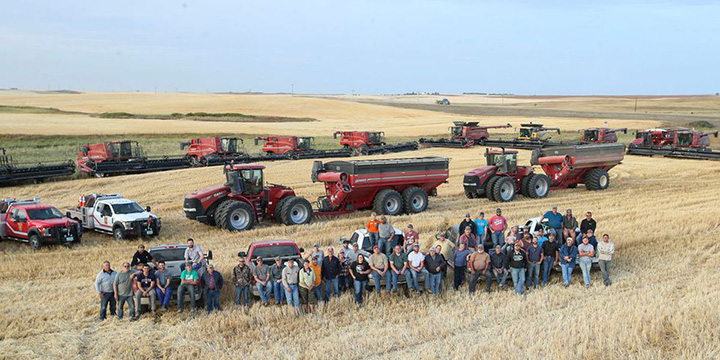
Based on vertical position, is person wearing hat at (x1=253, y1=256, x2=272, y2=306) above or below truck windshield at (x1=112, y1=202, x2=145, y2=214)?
below

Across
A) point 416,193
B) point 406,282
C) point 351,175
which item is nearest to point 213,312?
point 406,282

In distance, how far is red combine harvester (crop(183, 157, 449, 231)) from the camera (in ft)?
65.4

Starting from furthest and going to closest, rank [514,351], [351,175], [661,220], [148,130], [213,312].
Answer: [148,130] < [351,175] < [661,220] < [213,312] < [514,351]

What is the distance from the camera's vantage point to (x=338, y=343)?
35.6 ft

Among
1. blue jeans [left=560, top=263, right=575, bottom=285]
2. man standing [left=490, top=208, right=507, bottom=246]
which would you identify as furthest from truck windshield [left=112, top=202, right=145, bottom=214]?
blue jeans [left=560, top=263, right=575, bottom=285]

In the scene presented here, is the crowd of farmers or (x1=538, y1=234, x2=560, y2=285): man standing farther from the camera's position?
(x1=538, y1=234, x2=560, y2=285): man standing

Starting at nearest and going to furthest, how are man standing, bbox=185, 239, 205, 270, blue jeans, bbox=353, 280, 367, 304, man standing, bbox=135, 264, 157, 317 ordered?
1. man standing, bbox=135, 264, 157, 317
2. blue jeans, bbox=353, 280, 367, 304
3. man standing, bbox=185, 239, 205, 270

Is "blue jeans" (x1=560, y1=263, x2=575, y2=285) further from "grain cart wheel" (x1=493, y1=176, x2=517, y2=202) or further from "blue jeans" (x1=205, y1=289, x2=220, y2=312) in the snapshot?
"grain cart wheel" (x1=493, y1=176, x2=517, y2=202)

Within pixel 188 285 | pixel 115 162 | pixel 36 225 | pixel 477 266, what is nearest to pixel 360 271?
pixel 477 266

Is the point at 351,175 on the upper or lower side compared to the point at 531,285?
upper

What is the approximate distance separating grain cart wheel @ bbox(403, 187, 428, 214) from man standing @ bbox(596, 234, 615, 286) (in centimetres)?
904

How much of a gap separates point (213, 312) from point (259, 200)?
8541mm

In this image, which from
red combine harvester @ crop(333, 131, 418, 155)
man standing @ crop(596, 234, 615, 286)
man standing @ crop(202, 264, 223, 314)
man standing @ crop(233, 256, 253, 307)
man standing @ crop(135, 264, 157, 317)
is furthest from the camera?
red combine harvester @ crop(333, 131, 418, 155)

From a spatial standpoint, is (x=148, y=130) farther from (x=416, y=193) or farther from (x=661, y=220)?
(x=661, y=220)
